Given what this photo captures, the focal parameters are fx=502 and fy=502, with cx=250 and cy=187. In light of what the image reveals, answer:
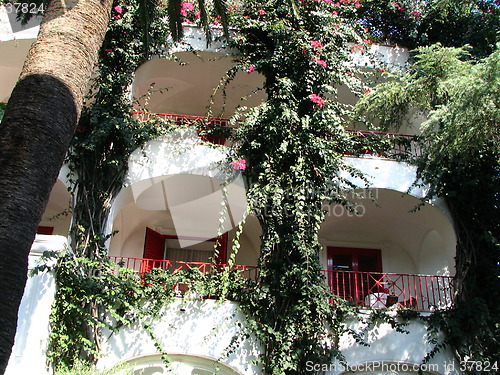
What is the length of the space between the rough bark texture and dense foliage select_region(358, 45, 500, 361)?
537 centimetres

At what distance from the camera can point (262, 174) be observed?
29.6 feet

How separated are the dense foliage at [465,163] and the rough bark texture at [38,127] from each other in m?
5.37

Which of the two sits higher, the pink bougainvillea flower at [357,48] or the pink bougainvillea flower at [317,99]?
the pink bougainvillea flower at [357,48]

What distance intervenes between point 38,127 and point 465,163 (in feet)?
23.1

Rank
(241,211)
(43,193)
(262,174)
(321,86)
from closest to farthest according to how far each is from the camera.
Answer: (43,193)
(262,174)
(321,86)
(241,211)

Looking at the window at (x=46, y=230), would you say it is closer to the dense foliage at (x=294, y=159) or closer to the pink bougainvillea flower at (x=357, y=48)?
the dense foliage at (x=294, y=159)

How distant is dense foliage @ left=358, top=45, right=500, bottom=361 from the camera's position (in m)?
7.53

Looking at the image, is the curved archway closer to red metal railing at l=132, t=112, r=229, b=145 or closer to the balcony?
red metal railing at l=132, t=112, r=229, b=145

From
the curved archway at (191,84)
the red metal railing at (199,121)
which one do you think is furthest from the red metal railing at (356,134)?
the curved archway at (191,84)

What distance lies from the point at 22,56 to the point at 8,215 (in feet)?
29.6

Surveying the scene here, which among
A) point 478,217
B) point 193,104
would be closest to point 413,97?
point 478,217

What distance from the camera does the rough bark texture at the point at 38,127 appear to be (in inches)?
144

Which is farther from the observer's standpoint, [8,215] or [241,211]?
[241,211]

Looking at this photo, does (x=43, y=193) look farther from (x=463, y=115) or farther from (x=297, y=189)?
(x=463, y=115)
